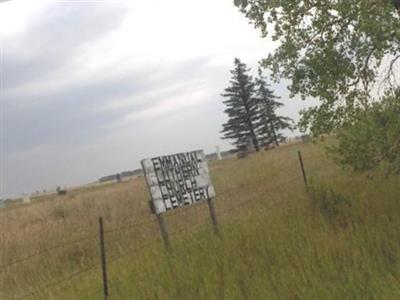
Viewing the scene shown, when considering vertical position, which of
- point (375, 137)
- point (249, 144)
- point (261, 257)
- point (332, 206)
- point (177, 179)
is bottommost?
point (261, 257)

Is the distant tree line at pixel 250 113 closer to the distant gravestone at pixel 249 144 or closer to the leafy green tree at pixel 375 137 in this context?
the distant gravestone at pixel 249 144

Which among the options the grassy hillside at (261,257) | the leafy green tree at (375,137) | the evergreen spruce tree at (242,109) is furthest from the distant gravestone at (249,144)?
the leafy green tree at (375,137)

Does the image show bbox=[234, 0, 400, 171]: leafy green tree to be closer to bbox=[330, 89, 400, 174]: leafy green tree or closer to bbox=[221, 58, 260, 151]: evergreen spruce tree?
bbox=[330, 89, 400, 174]: leafy green tree

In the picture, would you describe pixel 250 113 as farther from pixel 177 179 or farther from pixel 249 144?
pixel 177 179

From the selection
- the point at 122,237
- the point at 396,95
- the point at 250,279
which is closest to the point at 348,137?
the point at 396,95

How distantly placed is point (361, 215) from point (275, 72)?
295 cm

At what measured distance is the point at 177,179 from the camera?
888 cm

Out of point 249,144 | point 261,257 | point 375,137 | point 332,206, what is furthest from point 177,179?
point 249,144

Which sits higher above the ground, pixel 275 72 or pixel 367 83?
pixel 275 72

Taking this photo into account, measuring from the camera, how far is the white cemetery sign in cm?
833

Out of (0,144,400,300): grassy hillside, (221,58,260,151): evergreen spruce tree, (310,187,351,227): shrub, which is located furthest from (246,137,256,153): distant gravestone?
(310,187,351,227): shrub

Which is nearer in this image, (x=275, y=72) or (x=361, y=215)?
(x=361, y=215)

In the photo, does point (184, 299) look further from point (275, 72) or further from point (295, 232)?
point (275, 72)

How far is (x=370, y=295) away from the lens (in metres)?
4.90
